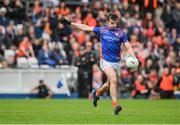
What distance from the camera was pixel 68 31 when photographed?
32.3 m

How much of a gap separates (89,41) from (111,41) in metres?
13.2

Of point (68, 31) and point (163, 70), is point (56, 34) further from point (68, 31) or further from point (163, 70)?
point (163, 70)

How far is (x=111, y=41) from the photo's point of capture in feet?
60.6

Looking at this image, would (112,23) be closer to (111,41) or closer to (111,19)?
(111,19)

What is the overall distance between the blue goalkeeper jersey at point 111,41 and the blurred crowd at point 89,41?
11.4m

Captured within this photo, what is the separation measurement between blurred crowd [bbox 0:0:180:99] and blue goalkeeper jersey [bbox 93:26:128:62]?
11.4 metres

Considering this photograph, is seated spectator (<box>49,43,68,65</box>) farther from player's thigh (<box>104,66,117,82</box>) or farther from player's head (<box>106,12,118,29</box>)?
player's head (<box>106,12,118,29</box>)

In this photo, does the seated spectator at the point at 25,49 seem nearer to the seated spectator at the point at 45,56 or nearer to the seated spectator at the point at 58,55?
the seated spectator at the point at 45,56

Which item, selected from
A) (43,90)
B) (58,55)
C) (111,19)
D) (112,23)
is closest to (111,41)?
(112,23)

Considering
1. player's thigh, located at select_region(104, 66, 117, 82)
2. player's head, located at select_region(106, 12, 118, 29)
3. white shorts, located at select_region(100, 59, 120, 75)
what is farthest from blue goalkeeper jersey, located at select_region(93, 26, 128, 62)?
player's thigh, located at select_region(104, 66, 117, 82)

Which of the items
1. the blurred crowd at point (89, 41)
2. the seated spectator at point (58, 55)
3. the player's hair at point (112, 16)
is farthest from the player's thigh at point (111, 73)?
the seated spectator at point (58, 55)

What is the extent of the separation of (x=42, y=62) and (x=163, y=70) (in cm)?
473

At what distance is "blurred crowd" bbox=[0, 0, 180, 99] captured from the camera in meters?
30.1

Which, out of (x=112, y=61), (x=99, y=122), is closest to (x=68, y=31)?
(x=112, y=61)
